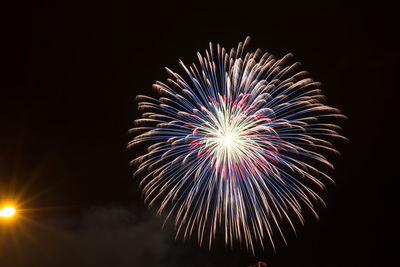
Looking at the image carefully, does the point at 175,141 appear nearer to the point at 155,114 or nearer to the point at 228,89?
the point at 155,114

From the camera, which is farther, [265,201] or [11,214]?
[265,201]

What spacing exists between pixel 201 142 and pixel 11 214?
55.9 ft

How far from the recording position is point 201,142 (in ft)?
90.9

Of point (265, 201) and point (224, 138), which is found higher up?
point (224, 138)

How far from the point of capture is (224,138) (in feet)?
90.7

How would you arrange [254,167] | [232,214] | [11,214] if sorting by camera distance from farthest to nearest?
[254,167] < [232,214] < [11,214]

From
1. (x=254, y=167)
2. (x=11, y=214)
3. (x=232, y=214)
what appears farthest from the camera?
(x=254, y=167)

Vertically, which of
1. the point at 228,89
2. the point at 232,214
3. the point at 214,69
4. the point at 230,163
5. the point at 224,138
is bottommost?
the point at 232,214

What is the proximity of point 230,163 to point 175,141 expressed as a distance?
4.28 metres

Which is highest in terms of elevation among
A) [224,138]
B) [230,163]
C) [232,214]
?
[224,138]

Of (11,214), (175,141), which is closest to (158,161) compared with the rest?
(175,141)

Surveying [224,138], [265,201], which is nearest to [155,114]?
[224,138]

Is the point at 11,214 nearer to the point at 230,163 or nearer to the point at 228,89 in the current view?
the point at 230,163

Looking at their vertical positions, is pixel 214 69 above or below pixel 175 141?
above
